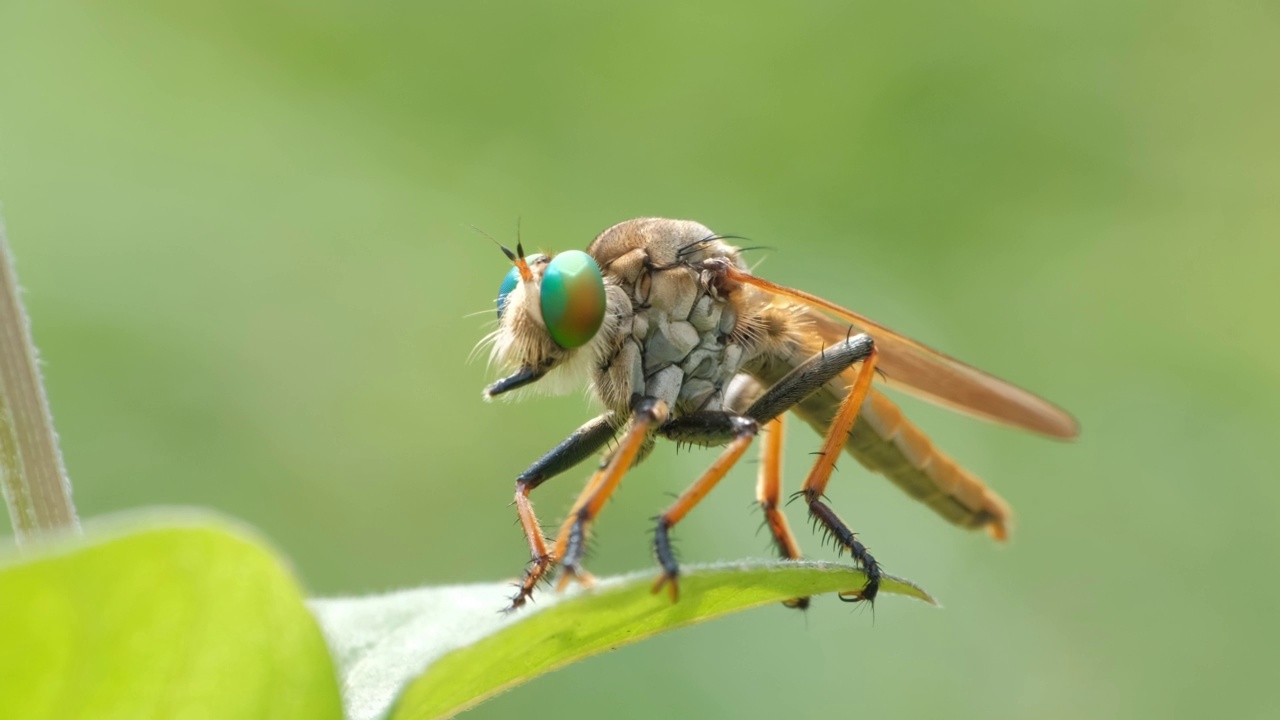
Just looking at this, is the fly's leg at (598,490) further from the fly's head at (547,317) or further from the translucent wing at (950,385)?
the translucent wing at (950,385)

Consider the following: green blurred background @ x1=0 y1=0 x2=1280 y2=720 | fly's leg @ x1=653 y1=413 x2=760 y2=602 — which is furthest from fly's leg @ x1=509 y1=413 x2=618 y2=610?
green blurred background @ x1=0 y1=0 x2=1280 y2=720

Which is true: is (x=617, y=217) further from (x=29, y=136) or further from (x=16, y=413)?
(x=16, y=413)

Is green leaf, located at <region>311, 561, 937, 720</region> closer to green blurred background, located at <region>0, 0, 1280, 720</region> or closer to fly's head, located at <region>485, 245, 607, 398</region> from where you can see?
fly's head, located at <region>485, 245, 607, 398</region>

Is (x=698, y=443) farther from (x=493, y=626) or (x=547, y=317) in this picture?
(x=493, y=626)

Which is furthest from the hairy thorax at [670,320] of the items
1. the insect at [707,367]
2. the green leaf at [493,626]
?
the green leaf at [493,626]

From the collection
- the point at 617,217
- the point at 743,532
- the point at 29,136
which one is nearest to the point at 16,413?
the point at 743,532

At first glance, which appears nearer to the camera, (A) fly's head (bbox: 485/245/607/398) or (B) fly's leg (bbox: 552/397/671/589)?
(B) fly's leg (bbox: 552/397/671/589)
